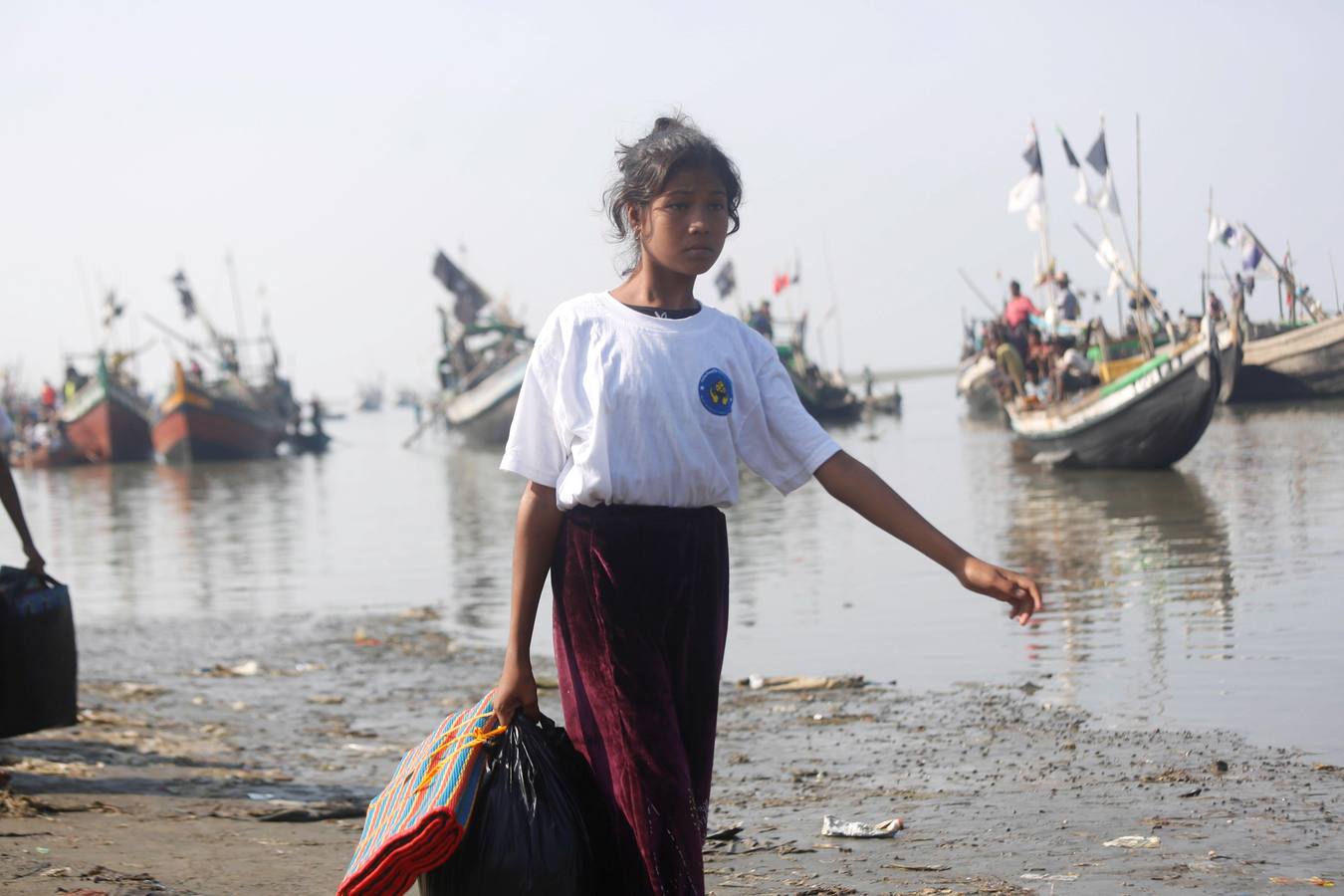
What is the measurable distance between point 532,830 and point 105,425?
44.9 metres

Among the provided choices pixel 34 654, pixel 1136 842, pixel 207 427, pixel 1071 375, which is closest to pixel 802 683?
pixel 1136 842

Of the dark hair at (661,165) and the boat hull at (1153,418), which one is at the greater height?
the dark hair at (661,165)

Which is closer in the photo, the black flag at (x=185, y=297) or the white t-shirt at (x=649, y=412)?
the white t-shirt at (x=649, y=412)

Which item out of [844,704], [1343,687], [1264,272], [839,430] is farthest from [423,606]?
[839,430]

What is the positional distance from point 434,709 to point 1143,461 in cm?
1308

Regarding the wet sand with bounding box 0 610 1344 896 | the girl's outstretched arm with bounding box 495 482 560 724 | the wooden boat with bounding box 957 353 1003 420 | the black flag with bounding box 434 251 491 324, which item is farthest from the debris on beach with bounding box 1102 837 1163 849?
the black flag with bounding box 434 251 491 324

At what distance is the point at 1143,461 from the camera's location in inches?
692

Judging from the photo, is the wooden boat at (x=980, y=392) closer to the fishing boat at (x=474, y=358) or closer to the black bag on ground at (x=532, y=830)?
the fishing boat at (x=474, y=358)

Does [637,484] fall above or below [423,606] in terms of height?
above

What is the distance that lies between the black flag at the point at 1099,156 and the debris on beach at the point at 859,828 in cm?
2043

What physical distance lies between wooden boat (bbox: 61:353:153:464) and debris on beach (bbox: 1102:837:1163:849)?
44.1 meters

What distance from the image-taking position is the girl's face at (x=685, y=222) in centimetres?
241

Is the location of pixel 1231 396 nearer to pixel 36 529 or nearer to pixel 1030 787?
pixel 36 529

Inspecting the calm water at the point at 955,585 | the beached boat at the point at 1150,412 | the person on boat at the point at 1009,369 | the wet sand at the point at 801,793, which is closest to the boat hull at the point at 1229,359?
the calm water at the point at 955,585
